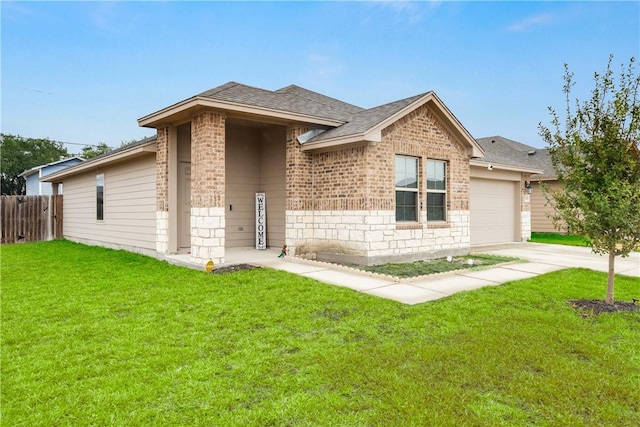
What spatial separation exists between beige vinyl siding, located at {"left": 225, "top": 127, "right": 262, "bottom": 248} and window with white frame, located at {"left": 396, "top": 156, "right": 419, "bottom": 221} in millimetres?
4469

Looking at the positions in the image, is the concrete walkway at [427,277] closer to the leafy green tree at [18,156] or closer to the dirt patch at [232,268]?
the dirt patch at [232,268]

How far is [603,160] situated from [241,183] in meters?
8.68

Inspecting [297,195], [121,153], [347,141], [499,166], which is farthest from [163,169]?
[499,166]

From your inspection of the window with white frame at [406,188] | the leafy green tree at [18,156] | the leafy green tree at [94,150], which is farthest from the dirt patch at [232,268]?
the leafy green tree at [94,150]

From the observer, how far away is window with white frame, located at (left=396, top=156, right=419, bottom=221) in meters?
9.31

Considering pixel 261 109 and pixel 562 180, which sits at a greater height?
pixel 261 109

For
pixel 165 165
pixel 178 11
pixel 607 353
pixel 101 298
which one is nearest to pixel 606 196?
pixel 607 353

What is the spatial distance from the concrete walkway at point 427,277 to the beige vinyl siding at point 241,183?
26.6 inches

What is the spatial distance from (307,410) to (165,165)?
8045 mm

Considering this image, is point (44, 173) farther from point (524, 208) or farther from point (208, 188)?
point (524, 208)

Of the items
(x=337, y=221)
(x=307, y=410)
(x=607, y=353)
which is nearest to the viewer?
(x=307, y=410)

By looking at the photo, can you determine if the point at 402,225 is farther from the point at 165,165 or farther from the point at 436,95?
the point at 165,165

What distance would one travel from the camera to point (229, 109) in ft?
26.2

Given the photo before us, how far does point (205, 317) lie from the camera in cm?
495
